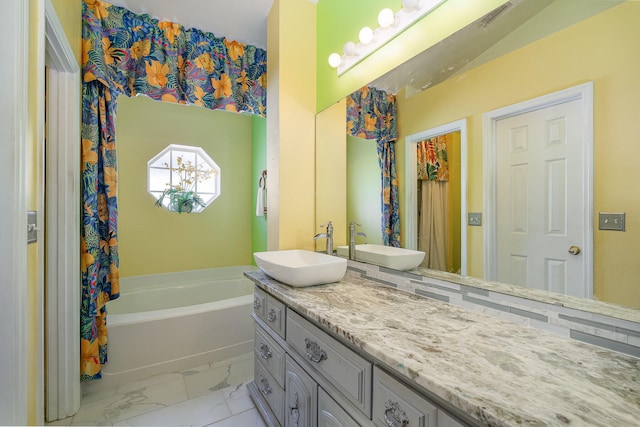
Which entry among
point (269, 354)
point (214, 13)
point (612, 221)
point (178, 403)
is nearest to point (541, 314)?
point (612, 221)

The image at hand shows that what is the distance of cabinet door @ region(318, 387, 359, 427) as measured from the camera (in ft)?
2.76

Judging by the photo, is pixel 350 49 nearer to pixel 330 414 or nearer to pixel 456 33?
pixel 456 33

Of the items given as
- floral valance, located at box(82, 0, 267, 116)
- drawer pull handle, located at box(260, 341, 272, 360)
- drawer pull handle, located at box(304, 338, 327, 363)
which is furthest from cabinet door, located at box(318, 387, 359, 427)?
floral valance, located at box(82, 0, 267, 116)

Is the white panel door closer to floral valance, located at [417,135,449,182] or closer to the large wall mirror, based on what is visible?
the large wall mirror

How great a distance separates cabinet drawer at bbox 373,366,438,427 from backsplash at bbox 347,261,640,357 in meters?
0.50

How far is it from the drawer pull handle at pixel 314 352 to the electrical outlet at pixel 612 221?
91 centimetres

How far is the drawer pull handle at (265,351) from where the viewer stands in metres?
1.39

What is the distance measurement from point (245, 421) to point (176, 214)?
224 cm

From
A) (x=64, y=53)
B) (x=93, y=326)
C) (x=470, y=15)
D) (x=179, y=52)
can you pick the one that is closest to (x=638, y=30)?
(x=470, y=15)

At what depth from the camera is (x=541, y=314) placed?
0.85 m

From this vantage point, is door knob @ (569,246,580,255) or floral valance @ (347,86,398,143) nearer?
door knob @ (569,246,580,255)

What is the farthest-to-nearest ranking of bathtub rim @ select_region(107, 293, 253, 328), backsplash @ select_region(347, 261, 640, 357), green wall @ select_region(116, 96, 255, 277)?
1. green wall @ select_region(116, 96, 255, 277)
2. bathtub rim @ select_region(107, 293, 253, 328)
3. backsplash @ select_region(347, 261, 640, 357)

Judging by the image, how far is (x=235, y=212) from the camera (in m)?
3.38

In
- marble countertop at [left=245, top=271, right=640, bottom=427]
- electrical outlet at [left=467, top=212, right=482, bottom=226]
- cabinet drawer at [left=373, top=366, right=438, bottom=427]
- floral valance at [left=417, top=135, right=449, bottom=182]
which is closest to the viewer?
marble countertop at [left=245, top=271, right=640, bottom=427]
